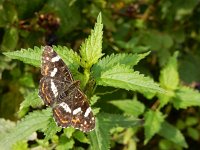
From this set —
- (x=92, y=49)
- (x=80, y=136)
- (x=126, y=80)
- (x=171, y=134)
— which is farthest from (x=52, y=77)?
(x=171, y=134)

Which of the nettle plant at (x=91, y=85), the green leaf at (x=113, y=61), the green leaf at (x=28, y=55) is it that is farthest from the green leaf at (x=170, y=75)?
the green leaf at (x=28, y=55)

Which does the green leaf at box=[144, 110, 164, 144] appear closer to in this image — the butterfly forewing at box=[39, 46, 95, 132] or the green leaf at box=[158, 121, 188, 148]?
the green leaf at box=[158, 121, 188, 148]

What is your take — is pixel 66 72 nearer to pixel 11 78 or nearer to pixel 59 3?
pixel 59 3

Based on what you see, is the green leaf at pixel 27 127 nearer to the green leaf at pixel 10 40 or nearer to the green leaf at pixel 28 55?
the green leaf at pixel 28 55

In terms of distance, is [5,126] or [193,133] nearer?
[5,126]

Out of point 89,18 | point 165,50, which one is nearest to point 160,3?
point 165,50

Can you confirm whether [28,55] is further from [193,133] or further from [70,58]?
[193,133]
